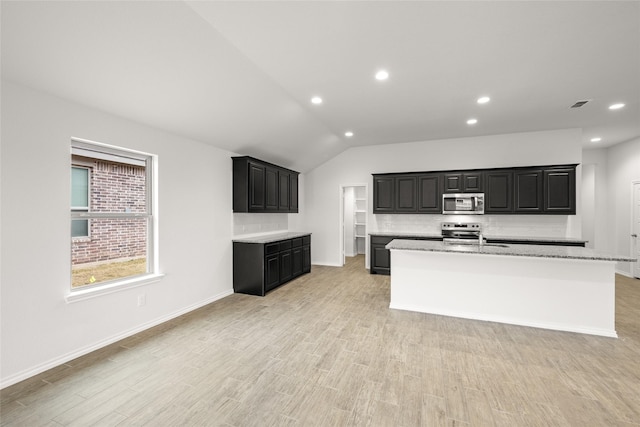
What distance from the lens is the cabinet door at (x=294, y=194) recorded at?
638cm

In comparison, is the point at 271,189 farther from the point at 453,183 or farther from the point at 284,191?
the point at 453,183

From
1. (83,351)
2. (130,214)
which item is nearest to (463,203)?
(130,214)

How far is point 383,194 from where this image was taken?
6441 millimetres

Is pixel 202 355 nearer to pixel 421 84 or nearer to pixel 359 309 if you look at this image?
pixel 359 309

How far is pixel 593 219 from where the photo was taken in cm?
676

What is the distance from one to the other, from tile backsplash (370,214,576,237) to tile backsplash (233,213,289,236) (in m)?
2.68

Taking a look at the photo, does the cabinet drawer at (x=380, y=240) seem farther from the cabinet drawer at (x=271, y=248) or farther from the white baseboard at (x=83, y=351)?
the white baseboard at (x=83, y=351)

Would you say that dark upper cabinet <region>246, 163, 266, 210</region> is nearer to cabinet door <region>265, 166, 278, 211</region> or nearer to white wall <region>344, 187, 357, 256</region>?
cabinet door <region>265, 166, 278, 211</region>

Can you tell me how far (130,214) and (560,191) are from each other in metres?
7.16

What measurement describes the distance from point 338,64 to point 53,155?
→ 2892mm

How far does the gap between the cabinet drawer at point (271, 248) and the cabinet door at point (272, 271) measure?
74 millimetres

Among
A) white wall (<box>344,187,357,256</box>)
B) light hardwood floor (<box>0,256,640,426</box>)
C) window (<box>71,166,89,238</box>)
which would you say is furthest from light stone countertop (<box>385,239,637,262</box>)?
white wall (<box>344,187,357,256</box>)

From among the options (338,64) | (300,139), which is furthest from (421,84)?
(300,139)

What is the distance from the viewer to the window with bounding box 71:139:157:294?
287 centimetres
